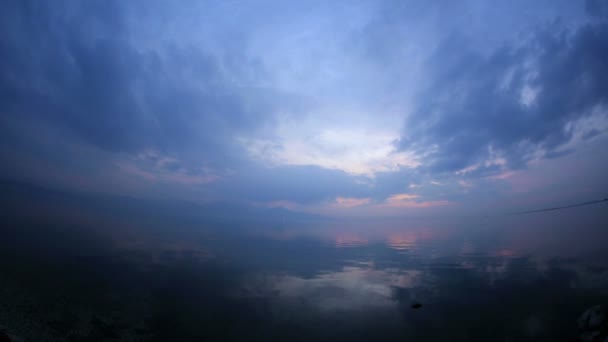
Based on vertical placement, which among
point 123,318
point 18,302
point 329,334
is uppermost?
point 18,302

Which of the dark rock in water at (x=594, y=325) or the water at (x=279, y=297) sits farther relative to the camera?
the water at (x=279, y=297)

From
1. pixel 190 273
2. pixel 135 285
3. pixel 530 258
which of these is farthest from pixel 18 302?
pixel 530 258

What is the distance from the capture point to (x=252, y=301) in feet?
59.9

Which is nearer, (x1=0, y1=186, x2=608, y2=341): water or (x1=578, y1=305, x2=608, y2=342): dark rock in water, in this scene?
(x1=578, y1=305, x2=608, y2=342): dark rock in water

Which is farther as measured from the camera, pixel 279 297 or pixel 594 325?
pixel 279 297

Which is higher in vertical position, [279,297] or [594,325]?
[594,325]

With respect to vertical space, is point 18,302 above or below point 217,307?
above

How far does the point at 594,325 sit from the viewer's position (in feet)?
41.0

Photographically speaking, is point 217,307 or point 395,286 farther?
point 395,286

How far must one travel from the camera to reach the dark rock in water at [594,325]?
38.7ft

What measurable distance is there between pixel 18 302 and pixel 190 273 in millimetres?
11743

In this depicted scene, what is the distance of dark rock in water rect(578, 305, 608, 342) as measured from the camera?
1178cm

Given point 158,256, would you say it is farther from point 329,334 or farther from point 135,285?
point 329,334

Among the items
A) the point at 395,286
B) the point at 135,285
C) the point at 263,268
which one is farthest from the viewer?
the point at 263,268
